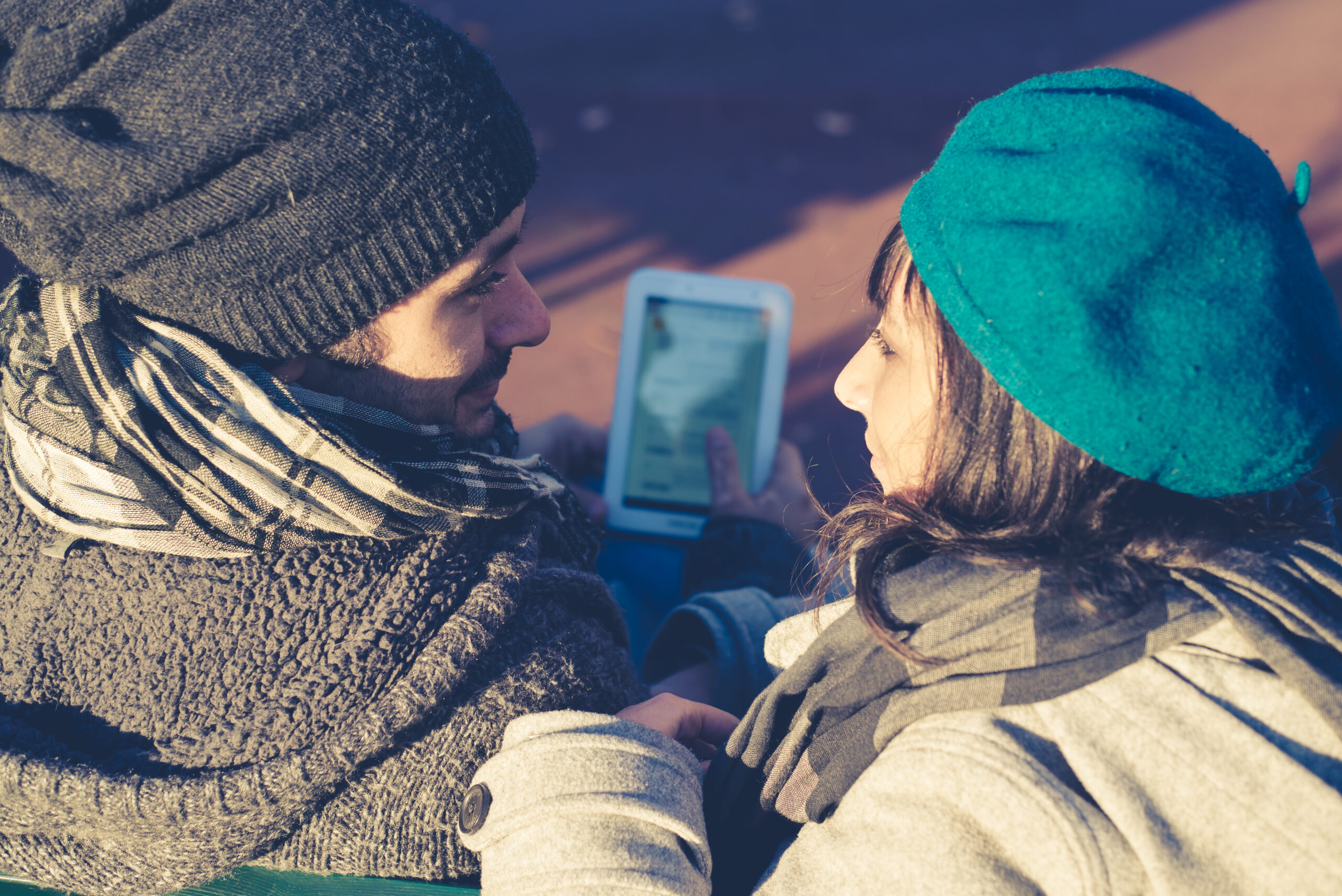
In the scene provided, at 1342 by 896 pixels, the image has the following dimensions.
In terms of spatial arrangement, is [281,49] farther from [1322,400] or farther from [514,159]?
[1322,400]

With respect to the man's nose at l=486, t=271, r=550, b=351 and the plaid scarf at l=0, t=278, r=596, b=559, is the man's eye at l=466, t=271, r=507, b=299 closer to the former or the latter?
the man's nose at l=486, t=271, r=550, b=351

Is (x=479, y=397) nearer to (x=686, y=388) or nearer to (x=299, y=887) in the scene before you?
(x=686, y=388)

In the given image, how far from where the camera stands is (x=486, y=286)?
1551mm

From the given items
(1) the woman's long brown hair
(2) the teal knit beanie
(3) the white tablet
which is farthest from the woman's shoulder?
(3) the white tablet

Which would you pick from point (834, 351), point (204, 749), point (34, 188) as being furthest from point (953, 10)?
point (204, 749)

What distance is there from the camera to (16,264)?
3215 mm

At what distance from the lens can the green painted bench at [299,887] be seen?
124 cm

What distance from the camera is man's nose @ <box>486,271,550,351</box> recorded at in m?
1.59

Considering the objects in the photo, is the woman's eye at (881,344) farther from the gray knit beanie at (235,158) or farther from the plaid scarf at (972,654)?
the gray knit beanie at (235,158)

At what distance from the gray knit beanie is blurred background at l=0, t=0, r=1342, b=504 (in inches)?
72.3

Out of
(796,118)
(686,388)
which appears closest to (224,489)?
(686,388)

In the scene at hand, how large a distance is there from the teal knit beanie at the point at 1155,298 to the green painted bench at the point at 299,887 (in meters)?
1.14

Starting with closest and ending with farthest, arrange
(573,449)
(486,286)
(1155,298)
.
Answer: (1155,298), (486,286), (573,449)

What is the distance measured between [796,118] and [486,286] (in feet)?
9.09
